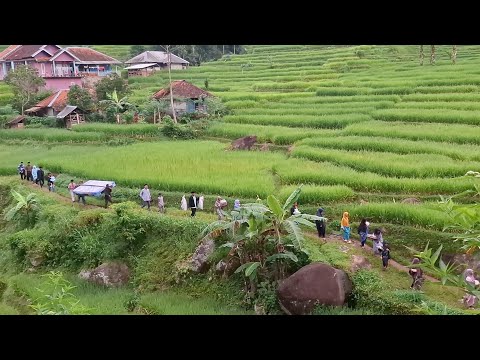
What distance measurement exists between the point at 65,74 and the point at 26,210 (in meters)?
10.7

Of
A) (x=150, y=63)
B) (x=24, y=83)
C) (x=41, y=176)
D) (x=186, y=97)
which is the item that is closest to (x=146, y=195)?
(x=41, y=176)

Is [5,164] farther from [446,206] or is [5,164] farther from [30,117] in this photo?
[446,206]

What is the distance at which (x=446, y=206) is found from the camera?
6.20ft

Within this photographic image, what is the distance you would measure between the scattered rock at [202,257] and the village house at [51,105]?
11593 mm

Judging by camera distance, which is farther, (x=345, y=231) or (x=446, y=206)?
(x=345, y=231)

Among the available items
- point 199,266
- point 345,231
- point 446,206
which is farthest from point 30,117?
point 446,206

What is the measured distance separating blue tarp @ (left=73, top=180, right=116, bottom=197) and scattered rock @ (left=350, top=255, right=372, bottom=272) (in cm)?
516

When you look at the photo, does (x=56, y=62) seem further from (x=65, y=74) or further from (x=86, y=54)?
(x=86, y=54)

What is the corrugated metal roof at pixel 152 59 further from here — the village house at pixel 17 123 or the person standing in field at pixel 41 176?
the person standing in field at pixel 41 176

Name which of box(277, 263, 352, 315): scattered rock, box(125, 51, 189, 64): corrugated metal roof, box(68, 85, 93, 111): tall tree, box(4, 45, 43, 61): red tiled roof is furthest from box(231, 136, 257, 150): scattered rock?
box(125, 51, 189, 64): corrugated metal roof

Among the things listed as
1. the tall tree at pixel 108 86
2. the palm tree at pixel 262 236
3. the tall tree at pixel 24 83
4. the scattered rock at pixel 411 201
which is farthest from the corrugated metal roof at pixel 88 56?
the scattered rock at pixel 411 201

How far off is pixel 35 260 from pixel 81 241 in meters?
0.89

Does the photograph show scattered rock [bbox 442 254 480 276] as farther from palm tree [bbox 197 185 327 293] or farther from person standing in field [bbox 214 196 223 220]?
person standing in field [bbox 214 196 223 220]

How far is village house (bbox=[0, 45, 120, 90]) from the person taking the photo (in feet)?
59.3
